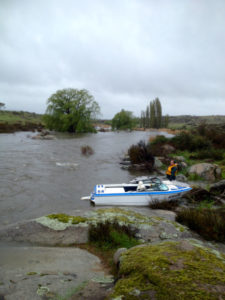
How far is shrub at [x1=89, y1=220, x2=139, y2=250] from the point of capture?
16.5ft

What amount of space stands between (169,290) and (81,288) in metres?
1.39

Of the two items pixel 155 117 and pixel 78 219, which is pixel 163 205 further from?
pixel 155 117

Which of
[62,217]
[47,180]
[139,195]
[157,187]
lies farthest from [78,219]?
[47,180]

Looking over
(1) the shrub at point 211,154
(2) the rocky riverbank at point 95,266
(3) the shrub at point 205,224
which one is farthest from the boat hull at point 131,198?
(1) the shrub at point 211,154

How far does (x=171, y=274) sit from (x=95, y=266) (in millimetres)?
2091

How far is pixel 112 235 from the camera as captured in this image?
16.9 ft

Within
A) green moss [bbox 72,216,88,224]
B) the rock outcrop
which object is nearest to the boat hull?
green moss [bbox 72,216,88,224]

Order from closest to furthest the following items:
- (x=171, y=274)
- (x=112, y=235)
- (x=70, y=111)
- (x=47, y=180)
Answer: (x=171, y=274)
(x=112, y=235)
(x=47, y=180)
(x=70, y=111)

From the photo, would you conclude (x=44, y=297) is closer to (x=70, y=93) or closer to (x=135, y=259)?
(x=135, y=259)

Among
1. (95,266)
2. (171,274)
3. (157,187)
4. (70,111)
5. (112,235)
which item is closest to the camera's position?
(171,274)

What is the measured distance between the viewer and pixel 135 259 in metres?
3.04

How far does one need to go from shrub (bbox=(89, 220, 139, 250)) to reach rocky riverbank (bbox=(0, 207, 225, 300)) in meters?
0.25

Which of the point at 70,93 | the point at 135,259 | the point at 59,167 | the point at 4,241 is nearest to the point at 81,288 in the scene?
the point at 135,259

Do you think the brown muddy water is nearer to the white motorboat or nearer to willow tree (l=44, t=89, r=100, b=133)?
the white motorboat
